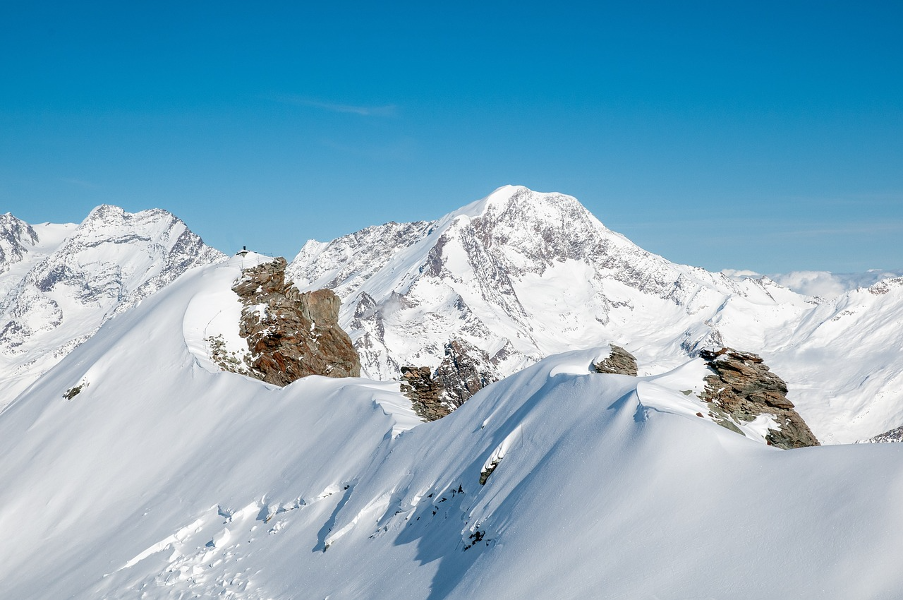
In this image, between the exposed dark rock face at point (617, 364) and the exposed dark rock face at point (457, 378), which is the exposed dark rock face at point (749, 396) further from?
the exposed dark rock face at point (457, 378)

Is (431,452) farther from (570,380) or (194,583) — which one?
(194,583)

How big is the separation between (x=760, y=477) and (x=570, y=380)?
5.83 m

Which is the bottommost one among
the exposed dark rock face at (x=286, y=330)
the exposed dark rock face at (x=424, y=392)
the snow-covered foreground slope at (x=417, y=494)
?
the snow-covered foreground slope at (x=417, y=494)

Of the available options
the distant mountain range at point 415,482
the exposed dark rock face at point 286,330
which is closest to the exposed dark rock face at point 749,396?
the distant mountain range at point 415,482

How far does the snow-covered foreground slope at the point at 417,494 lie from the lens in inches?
365

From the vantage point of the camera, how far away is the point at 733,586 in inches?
345

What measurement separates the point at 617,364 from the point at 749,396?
3.39 metres

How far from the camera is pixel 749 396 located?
55.7ft

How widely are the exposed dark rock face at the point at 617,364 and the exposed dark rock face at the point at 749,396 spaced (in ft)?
7.09

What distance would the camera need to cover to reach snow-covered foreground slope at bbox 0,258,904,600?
365 inches

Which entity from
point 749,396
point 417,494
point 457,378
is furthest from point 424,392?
point 457,378

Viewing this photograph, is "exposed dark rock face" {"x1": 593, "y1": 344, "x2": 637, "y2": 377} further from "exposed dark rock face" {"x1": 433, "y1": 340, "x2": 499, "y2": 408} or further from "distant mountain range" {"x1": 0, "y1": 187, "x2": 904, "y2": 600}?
"exposed dark rock face" {"x1": 433, "y1": 340, "x2": 499, "y2": 408}

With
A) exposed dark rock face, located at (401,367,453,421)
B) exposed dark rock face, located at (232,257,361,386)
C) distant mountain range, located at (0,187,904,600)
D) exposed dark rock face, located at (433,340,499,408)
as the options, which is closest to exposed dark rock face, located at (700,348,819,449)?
distant mountain range, located at (0,187,904,600)

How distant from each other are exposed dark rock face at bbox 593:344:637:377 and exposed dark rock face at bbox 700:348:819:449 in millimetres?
2161
